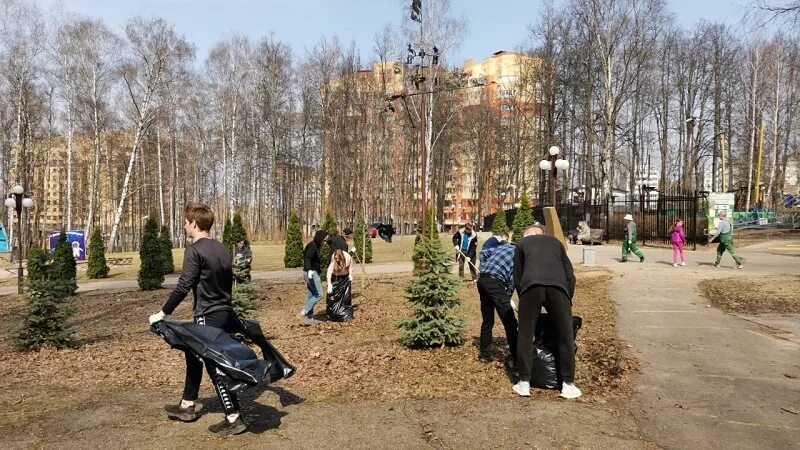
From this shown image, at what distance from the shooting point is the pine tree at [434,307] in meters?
7.05

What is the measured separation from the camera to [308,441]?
4211mm

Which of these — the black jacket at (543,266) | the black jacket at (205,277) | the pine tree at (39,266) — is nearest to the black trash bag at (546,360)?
the black jacket at (543,266)

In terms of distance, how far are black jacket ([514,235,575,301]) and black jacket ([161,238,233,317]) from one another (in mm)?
2608

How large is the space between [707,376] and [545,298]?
2.09 meters

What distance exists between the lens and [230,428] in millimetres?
4336

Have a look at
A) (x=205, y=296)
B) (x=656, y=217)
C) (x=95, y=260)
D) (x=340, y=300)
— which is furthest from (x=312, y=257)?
(x=656, y=217)

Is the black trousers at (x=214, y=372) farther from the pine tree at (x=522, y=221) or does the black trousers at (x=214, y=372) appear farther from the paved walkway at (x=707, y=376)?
the pine tree at (x=522, y=221)

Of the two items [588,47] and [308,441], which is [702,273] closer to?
[308,441]

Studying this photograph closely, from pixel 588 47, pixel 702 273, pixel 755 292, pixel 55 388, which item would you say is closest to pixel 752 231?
pixel 588 47

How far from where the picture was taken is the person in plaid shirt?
612cm

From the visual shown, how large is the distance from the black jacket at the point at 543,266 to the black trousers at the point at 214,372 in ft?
8.52

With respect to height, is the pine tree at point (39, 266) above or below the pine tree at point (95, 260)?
above

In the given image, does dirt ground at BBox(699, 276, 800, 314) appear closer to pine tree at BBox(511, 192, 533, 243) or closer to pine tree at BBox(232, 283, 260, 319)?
pine tree at BBox(232, 283, 260, 319)

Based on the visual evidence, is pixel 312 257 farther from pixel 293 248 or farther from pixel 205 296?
pixel 293 248
